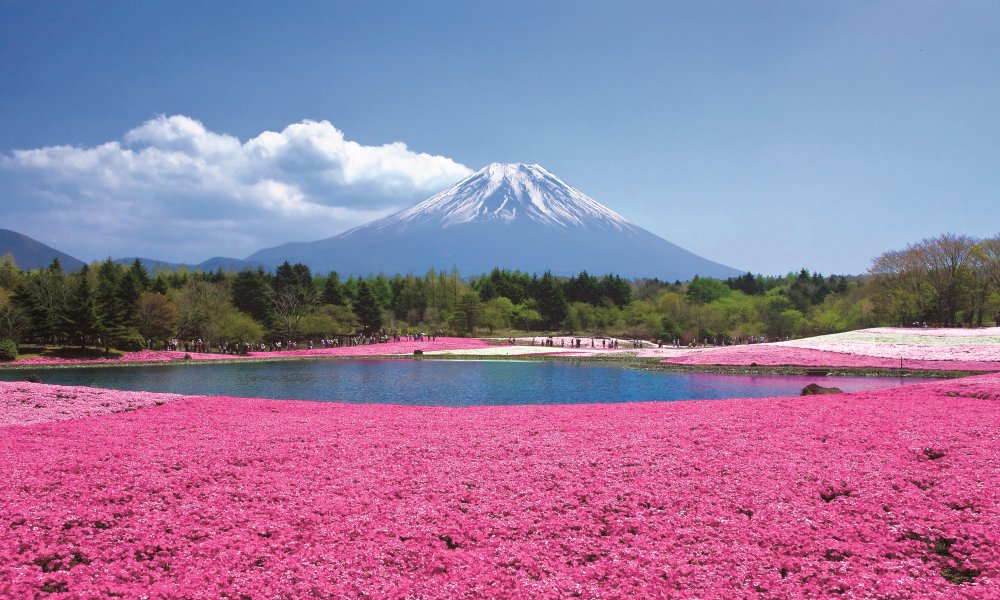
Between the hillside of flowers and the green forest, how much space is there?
680 inches

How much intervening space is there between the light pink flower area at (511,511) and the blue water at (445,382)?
44.2 feet

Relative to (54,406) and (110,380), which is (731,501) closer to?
(54,406)

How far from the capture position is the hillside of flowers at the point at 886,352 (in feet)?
125

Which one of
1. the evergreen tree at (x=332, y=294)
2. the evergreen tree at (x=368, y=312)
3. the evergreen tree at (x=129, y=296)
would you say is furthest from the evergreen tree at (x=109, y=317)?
the evergreen tree at (x=332, y=294)

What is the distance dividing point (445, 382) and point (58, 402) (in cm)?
1884

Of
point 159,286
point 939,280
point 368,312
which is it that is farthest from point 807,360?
point 159,286

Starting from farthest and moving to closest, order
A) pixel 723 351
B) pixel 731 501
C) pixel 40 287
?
pixel 40 287 < pixel 723 351 < pixel 731 501

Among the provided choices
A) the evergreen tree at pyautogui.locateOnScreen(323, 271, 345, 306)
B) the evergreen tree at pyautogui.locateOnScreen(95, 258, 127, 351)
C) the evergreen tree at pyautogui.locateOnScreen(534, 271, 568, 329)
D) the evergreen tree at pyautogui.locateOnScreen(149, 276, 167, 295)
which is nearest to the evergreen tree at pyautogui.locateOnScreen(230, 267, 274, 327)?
the evergreen tree at pyautogui.locateOnScreen(149, 276, 167, 295)

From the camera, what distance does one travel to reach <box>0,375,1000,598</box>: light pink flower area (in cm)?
620

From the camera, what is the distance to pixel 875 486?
28.6ft

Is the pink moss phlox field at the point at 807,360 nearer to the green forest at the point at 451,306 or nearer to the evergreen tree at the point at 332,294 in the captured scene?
the green forest at the point at 451,306

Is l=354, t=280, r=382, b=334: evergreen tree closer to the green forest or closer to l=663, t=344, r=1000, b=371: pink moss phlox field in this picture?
the green forest

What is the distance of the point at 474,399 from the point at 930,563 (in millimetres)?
20991

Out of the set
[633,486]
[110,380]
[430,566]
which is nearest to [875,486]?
[633,486]
